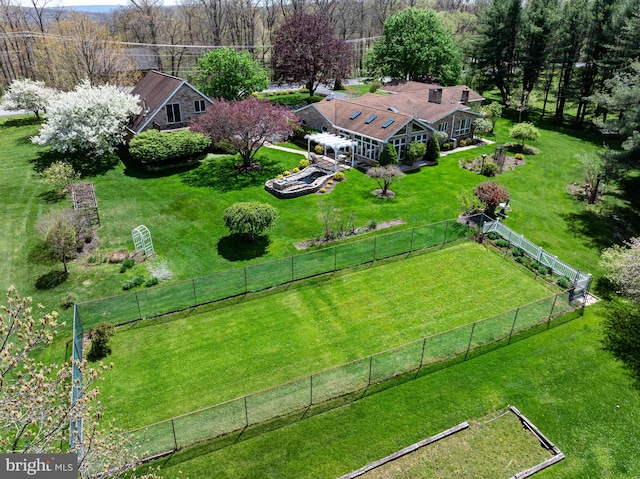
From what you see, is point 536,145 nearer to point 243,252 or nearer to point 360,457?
point 243,252

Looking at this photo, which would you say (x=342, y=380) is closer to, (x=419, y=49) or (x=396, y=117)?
(x=396, y=117)

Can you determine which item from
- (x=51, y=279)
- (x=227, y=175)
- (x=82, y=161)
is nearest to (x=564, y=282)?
(x=227, y=175)

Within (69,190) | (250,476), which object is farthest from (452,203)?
(69,190)

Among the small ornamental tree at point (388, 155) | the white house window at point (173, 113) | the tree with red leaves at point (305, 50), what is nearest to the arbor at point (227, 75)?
the white house window at point (173, 113)

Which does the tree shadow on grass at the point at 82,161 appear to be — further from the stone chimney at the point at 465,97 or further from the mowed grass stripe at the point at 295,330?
the stone chimney at the point at 465,97

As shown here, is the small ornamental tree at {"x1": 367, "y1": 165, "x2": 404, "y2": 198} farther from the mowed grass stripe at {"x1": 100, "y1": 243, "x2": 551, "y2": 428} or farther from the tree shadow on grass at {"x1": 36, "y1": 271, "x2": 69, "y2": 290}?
the tree shadow on grass at {"x1": 36, "y1": 271, "x2": 69, "y2": 290}
